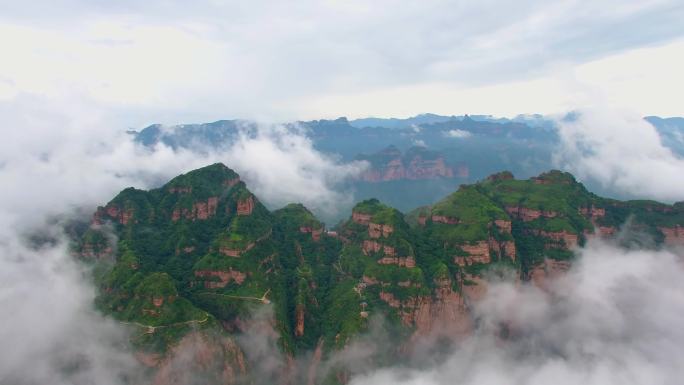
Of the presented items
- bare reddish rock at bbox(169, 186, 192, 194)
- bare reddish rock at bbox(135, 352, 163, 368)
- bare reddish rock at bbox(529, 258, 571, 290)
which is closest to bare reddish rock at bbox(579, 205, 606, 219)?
bare reddish rock at bbox(529, 258, 571, 290)

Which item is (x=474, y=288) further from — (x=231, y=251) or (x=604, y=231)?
(x=231, y=251)

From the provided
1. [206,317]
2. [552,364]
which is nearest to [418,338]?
[552,364]

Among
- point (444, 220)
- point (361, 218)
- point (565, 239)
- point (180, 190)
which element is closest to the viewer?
point (180, 190)

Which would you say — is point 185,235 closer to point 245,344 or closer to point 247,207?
point 247,207

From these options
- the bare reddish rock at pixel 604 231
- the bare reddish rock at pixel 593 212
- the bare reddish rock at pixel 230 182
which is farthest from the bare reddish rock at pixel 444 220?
the bare reddish rock at pixel 230 182

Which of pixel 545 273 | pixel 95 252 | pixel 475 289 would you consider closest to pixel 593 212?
pixel 545 273

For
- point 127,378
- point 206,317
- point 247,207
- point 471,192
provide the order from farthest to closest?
point 471,192
point 247,207
point 206,317
point 127,378

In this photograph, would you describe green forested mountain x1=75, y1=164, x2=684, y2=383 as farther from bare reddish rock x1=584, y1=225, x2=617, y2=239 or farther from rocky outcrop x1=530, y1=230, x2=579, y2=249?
bare reddish rock x1=584, y1=225, x2=617, y2=239
